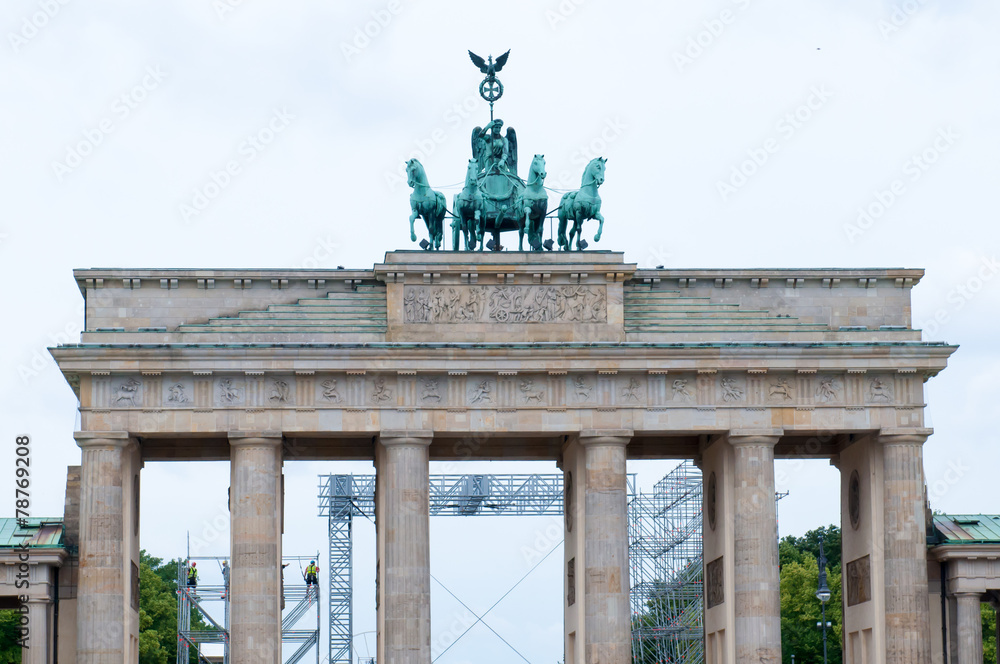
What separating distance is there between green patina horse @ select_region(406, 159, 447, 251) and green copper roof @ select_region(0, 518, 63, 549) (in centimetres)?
1403

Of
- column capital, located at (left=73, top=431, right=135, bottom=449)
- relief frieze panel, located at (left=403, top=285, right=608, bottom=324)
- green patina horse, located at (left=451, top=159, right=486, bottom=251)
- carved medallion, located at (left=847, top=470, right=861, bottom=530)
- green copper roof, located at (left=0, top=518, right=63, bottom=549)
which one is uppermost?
green patina horse, located at (left=451, top=159, right=486, bottom=251)

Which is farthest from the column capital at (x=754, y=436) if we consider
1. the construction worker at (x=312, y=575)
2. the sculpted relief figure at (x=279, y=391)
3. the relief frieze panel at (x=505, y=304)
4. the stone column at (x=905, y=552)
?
the construction worker at (x=312, y=575)

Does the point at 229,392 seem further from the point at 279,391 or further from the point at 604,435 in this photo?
the point at 604,435

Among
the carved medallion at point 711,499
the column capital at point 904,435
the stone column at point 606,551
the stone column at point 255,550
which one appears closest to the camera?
the stone column at point 255,550

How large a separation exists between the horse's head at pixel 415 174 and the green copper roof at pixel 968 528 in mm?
19128

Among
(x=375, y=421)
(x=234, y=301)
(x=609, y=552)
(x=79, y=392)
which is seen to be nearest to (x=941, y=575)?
(x=609, y=552)

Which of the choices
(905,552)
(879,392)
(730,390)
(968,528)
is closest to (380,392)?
(730,390)

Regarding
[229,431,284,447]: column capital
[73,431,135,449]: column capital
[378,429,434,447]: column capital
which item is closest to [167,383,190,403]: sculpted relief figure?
[73,431,135,449]: column capital

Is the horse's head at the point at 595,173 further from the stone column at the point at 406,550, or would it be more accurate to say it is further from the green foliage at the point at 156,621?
the green foliage at the point at 156,621

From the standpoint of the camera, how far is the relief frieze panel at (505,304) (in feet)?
174

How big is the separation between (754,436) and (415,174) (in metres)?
12.8

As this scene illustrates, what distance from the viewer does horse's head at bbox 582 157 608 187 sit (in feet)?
179

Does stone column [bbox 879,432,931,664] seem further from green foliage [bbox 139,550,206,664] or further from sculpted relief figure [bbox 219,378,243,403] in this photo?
green foliage [bbox 139,550,206,664]

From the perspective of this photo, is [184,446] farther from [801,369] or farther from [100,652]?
[801,369]
